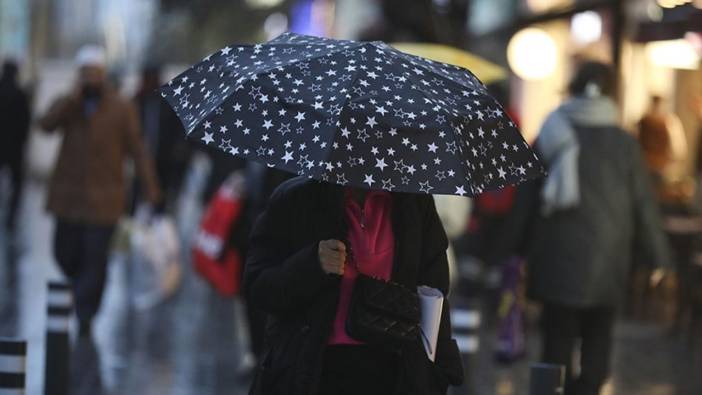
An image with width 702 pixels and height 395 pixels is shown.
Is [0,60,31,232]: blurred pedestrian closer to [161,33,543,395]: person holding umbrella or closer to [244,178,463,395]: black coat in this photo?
[161,33,543,395]: person holding umbrella

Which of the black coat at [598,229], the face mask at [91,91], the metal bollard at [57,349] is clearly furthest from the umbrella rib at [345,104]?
the face mask at [91,91]

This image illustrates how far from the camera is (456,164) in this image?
5023mm

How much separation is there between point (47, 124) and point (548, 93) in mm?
11407

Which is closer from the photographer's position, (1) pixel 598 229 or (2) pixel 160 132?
(1) pixel 598 229

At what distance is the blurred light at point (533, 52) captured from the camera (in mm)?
20047

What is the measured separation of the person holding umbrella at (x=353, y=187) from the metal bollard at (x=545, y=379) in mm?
1528

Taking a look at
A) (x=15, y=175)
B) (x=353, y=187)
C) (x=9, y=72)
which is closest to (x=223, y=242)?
(x=353, y=187)

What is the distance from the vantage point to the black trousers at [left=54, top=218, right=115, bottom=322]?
37.1 feet

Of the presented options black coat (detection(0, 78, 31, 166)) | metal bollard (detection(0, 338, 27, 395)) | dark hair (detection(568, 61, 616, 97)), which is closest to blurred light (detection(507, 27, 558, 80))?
black coat (detection(0, 78, 31, 166))

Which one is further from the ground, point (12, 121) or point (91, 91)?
point (91, 91)

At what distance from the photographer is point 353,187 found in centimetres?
536

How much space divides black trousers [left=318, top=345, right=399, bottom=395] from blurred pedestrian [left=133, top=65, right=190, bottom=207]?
13425 mm

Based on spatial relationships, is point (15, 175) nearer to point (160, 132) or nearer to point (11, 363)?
point (160, 132)

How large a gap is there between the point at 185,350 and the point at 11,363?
15.7 ft
